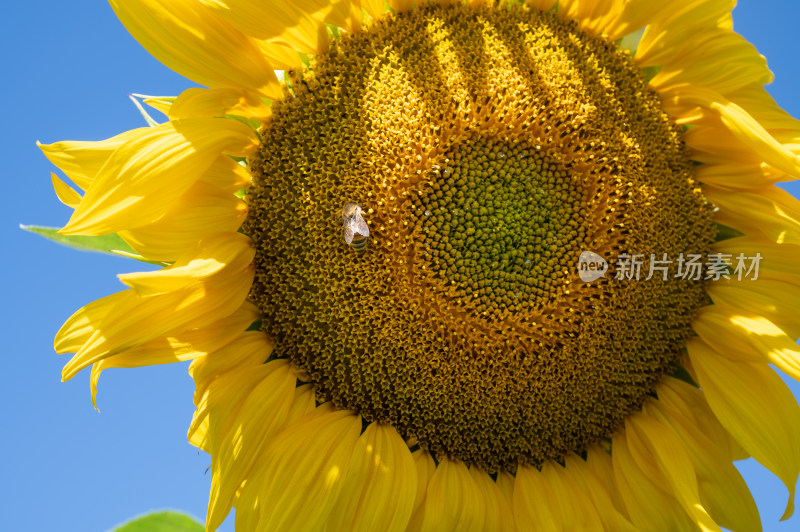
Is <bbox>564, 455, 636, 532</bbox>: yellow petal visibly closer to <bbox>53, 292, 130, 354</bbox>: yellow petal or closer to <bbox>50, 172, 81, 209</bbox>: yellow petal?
<bbox>53, 292, 130, 354</bbox>: yellow petal

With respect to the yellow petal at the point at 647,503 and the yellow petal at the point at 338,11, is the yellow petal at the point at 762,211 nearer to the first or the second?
the yellow petal at the point at 647,503

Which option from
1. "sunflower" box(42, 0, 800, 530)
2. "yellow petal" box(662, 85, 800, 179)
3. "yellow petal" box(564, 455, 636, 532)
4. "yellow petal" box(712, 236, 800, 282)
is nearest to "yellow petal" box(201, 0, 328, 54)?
"sunflower" box(42, 0, 800, 530)

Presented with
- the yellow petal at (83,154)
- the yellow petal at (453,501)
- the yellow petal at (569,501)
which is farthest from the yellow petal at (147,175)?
the yellow petal at (569,501)

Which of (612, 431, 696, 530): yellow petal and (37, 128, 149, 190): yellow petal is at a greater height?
(37, 128, 149, 190): yellow petal

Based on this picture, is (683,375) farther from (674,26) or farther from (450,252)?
(674,26)

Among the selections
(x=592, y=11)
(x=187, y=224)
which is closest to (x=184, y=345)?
(x=187, y=224)

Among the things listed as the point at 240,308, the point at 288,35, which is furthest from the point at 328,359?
the point at 288,35
